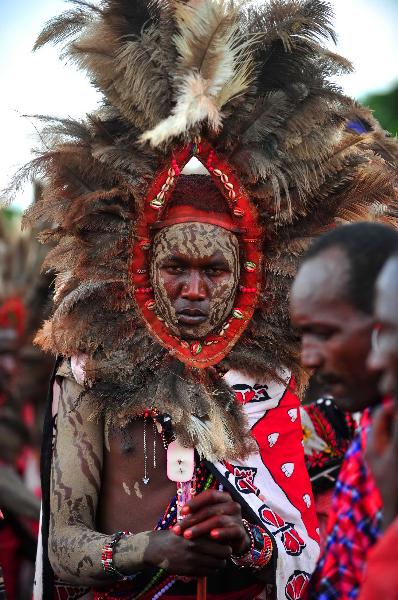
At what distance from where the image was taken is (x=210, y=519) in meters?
2.80

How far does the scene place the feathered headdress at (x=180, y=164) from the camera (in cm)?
325

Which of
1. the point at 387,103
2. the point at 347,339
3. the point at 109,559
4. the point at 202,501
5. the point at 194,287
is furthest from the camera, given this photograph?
the point at 387,103

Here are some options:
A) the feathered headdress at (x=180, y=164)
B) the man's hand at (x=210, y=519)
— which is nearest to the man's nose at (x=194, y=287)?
the feathered headdress at (x=180, y=164)

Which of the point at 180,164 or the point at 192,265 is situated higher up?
the point at 180,164

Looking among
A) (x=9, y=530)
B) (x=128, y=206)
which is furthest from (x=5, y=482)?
(x=128, y=206)

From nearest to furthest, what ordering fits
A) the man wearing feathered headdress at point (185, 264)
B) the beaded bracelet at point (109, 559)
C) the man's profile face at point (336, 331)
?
the man's profile face at point (336, 331) → the beaded bracelet at point (109, 559) → the man wearing feathered headdress at point (185, 264)

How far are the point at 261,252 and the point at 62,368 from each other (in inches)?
36.3

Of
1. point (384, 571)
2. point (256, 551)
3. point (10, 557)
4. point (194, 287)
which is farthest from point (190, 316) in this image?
point (10, 557)

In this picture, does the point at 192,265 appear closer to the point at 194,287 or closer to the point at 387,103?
the point at 194,287

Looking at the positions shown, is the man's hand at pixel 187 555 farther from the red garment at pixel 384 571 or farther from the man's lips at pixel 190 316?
the red garment at pixel 384 571

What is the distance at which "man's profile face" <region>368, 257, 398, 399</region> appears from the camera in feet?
5.55

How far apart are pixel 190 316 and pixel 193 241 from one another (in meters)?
0.29

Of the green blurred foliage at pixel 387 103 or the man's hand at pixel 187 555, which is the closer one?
the man's hand at pixel 187 555

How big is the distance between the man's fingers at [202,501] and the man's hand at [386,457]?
3.42 ft
